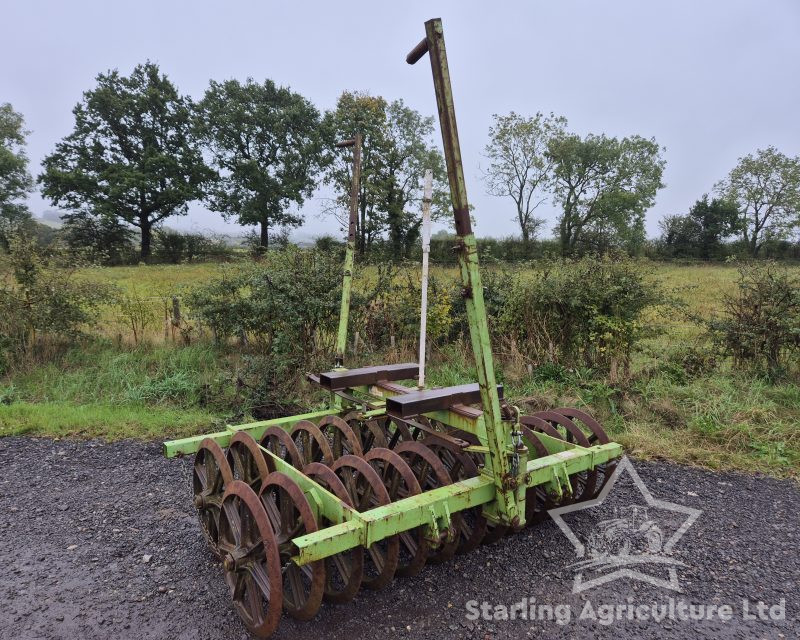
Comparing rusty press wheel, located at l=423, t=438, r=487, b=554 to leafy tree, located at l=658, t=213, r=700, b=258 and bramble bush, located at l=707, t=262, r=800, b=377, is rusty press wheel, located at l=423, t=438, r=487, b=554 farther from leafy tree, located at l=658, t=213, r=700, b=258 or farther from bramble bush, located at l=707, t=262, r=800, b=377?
leafy tree, located at l=658, t=213, r=700, b=258

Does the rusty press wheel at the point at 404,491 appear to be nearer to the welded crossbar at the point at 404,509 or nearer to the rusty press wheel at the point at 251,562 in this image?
the welded crossbar at the point at 404,509

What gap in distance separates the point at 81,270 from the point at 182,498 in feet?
18.6

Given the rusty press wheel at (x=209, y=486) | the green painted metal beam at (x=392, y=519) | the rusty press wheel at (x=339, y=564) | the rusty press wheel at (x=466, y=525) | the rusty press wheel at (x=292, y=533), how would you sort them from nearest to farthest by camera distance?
the green painted metal beam at (x=392, y=519), the rusty press wheel at (x=292, y=533), the rusty press wheel at (x=339, y=564), the rusty press wheel at (x=466, y=525), the rusty press wheel at (x=209, y=486)

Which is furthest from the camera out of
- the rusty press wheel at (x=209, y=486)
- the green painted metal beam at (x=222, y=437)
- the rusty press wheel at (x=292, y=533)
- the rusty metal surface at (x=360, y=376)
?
the rusty metal surface at (x=360, y=376)

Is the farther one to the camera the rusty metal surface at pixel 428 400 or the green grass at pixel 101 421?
the green grass at pixel 101 421

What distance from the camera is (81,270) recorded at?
26.4 ft

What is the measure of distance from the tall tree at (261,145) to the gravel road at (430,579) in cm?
3844

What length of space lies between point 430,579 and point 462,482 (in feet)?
2.18

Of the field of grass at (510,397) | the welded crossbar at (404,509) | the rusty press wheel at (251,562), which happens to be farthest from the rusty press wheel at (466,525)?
the field of grass at (510,397)

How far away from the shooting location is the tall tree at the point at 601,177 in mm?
39719

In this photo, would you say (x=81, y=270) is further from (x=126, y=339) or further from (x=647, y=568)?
(x=647, y=568)

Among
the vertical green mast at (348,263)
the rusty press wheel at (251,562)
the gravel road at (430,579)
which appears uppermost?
the vertical green mast at (348,263)

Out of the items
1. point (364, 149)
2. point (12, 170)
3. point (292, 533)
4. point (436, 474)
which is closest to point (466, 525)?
point (436, 474)

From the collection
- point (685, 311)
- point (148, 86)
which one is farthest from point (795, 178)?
point (148, 86)
